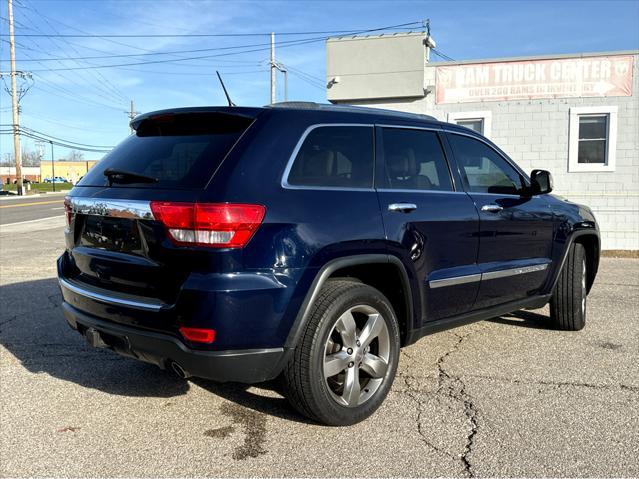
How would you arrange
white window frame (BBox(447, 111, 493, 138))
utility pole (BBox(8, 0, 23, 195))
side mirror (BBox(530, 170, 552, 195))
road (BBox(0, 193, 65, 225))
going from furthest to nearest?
1. utility pole (BBox(8, 0, 23, 195))
2. road (BBox(0, 193, 65, 225))
3. white window frame (BBox(447, 111, 493, 138))
4. side mirror (BBox(530, 170, 552, 195))

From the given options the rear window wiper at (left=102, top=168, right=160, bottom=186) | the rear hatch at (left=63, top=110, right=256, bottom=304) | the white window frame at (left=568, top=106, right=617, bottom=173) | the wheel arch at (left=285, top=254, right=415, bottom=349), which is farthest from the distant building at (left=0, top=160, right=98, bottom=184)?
the wheel arch at (left=285, top=254, right=415, bottom=349)

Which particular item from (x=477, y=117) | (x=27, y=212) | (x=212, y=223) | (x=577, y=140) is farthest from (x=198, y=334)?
(x=27, y=212)

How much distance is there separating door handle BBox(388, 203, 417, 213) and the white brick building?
10488 millimetres

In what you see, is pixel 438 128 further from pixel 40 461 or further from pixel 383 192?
pixel 40 461

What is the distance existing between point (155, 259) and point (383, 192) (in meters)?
1.44

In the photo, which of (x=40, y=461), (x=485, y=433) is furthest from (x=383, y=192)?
(x=40, y=461)

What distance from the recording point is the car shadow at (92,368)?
12.6ft

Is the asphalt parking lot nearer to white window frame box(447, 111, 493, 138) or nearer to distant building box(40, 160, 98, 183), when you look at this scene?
white window frame box(447, 111, 493, 138)

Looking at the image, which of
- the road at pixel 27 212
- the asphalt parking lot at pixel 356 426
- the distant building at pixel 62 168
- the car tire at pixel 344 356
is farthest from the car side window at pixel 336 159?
the distant building at pixel 62 168

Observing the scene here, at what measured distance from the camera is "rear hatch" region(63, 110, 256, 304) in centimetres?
291

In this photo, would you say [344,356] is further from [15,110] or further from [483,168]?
[15,110]

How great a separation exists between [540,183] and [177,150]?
3.09m

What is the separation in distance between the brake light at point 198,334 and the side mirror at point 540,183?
10.4ft

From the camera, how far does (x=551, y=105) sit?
42.4 ft
